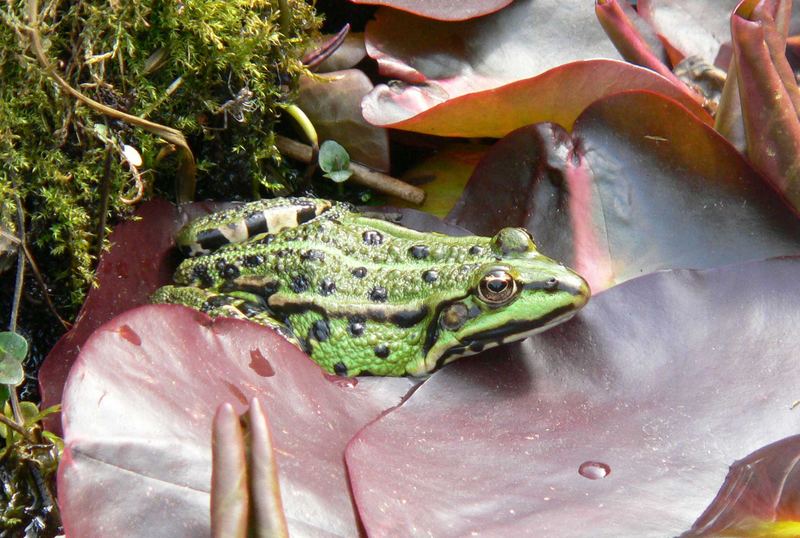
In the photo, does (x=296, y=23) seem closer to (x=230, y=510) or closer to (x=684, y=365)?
(x=684, y=365)

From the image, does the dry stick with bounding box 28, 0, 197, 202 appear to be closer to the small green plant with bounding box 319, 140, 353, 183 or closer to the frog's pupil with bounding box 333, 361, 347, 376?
the small green plant with bounding box 319, 140, 353, 183

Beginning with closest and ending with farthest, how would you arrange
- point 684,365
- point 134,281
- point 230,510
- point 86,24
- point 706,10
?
point 230,510, point 684,365, point 86,24, point 134,281, point 706,10

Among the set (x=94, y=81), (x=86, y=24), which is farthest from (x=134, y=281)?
Result: (x=86, y=24)

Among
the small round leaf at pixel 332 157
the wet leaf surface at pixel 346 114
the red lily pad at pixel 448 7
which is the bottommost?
the small round leaf at pixel 332 157

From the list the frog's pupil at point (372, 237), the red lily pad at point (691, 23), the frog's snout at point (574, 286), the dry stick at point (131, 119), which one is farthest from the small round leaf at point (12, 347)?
the red lily pad at point (691, 23)

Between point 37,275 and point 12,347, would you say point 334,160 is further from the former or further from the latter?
point 12,347

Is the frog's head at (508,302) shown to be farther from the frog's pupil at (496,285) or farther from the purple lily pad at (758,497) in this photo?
the purple lily pad at (758,497)
